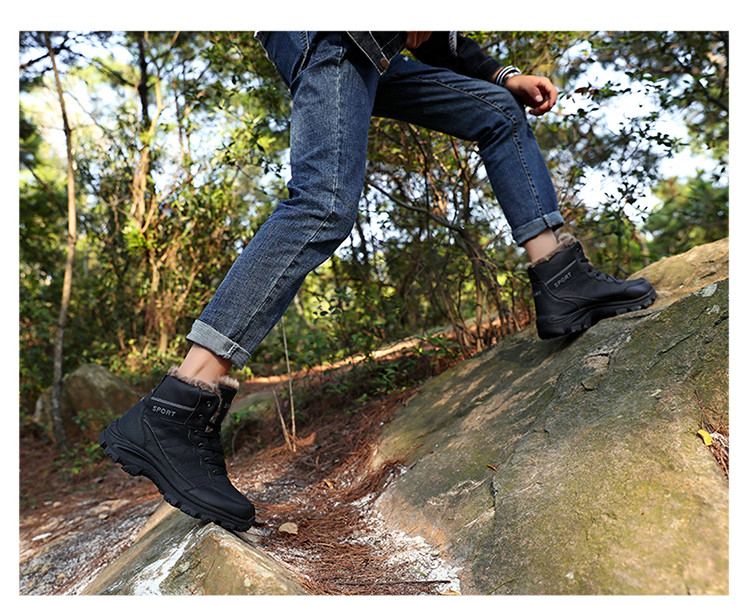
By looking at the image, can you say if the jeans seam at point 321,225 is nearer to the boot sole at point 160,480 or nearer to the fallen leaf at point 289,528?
the boot sole at point 160,480

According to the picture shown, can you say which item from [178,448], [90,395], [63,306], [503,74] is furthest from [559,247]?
[90,395]

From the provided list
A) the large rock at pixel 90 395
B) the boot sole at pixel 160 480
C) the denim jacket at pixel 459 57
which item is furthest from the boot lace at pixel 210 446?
the large rock at pixel 90 395

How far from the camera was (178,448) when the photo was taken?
4.56 feet

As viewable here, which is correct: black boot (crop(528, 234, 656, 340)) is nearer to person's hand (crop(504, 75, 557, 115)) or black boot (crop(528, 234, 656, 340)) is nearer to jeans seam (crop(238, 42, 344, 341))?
person's hand (crop(504, 75, 557, 115))

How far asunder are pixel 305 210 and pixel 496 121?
35.6 inches

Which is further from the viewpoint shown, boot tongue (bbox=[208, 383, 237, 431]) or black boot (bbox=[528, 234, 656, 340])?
black boot (bbox=[528, 234, 656, 340])

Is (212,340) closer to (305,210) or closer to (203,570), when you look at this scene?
(305,210)

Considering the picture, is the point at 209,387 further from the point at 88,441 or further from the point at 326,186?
the point at 88,441

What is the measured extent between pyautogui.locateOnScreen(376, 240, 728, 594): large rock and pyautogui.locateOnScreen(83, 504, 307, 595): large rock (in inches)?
18.0

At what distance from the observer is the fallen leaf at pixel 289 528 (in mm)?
1609

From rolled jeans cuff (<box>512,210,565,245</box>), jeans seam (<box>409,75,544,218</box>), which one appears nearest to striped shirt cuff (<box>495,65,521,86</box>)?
jeans seam (<box>409,75,544,218</box>)

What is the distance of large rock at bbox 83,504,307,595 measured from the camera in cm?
111

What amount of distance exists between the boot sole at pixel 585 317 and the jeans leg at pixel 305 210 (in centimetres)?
90

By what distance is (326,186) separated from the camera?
1451mm
